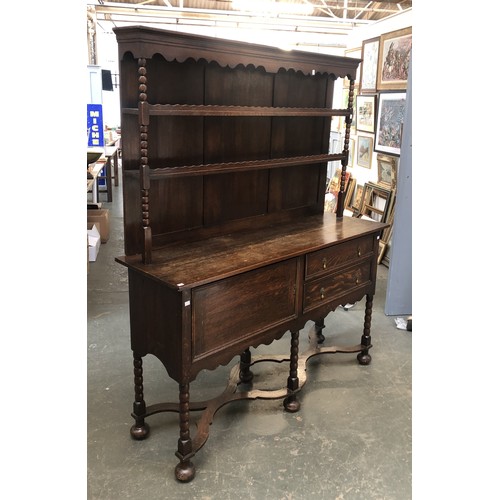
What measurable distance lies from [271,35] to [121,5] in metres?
3.23

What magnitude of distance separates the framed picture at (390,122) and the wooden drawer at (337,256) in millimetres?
2477

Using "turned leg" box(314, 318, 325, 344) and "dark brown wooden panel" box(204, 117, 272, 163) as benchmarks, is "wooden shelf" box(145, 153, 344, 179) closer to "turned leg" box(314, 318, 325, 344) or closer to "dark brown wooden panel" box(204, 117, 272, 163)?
"dark brown wooden panel" box(204, 117, 272, 163)

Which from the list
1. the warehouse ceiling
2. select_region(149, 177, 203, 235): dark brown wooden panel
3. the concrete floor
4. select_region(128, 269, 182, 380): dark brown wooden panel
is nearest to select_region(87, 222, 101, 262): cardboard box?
the concrete floor

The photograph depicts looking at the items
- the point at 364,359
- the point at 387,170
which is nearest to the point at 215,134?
the point at 364,359

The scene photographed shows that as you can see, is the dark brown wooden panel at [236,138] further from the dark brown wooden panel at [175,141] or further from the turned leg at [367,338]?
the turned leg at [367,338]

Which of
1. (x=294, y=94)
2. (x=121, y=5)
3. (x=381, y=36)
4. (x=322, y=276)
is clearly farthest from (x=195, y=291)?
(x=121, y=5)

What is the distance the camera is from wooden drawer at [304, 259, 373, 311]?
2807 millimetres

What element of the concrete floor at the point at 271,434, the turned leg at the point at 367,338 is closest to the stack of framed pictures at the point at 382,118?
the turned leg at the point at 367,338

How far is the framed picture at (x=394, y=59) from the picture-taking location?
5.13m

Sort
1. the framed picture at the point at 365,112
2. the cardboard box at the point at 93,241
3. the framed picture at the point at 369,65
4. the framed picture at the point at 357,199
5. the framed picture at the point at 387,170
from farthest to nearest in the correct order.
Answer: the framed picture at the point at 357,199 → the framed picture at the point at 365,112 → the framed picture at the point at 369,65 → the framed picture at the point at 387,170 → the cardboard box at the point at 93,241

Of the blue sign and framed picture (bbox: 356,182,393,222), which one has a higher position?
the blue sign

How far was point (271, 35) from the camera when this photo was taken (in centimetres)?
1070

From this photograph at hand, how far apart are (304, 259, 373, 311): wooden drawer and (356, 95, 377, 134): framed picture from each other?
313 cm
